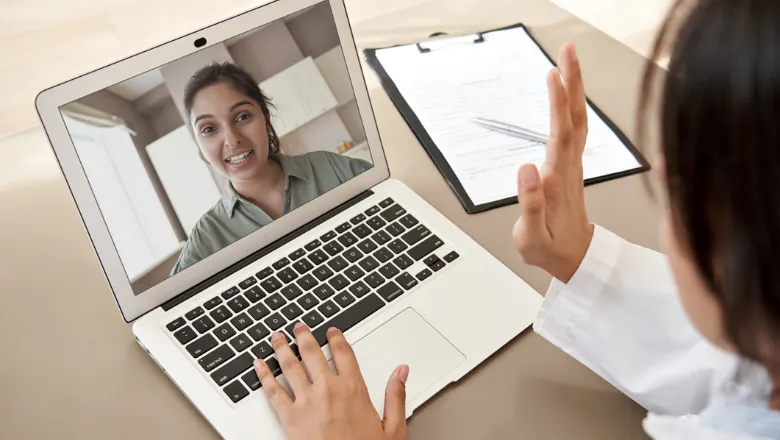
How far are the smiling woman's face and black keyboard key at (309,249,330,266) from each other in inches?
3.9

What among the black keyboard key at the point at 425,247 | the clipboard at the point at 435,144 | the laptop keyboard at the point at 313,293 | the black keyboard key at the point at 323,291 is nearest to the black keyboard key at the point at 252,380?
the laptop keyboard at the point at 313,293

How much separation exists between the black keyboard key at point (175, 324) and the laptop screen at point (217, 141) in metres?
0.04

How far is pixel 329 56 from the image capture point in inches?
28.0

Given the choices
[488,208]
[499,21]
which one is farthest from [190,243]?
[499,21]

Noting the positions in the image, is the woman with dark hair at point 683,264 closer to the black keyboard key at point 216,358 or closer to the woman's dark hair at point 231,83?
the black keyboard key at point 216,358

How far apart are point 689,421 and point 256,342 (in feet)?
1.19

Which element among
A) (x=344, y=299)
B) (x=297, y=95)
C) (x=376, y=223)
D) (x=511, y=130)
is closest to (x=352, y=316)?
(x=344, y=299)

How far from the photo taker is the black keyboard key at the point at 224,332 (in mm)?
618

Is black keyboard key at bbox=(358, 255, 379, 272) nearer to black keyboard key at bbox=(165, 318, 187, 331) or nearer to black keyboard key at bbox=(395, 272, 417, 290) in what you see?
black keyboard key at bbox=(395, 272, 417, 290)

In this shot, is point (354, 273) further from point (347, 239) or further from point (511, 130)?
point (511, 130)

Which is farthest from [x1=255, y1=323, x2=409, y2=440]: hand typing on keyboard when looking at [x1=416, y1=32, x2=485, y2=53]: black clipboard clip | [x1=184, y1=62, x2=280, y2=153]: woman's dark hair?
[x1=416, y1=32, x2=485, y2=53]: black clipboard clip

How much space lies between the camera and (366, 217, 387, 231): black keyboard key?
0.73m

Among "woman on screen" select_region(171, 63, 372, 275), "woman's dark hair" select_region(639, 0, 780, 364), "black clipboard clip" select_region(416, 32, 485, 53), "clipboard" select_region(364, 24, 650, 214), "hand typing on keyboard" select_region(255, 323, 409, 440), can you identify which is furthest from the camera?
"black clipboard clip" select_region(416, 32, 485, 53)

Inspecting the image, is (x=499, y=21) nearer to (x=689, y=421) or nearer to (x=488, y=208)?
(x=488, y=208)
